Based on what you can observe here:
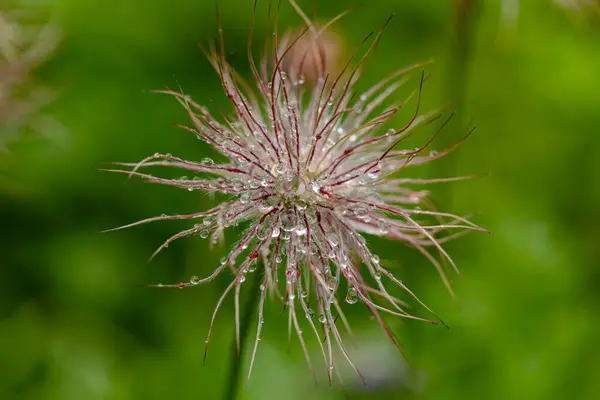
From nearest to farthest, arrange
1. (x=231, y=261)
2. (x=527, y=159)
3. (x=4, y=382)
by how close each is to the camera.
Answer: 1. (x=231, y=261)
2. (x=4, y=382)
3. (x=527, y=159)

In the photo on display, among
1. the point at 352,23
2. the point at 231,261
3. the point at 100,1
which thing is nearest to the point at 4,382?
the point at 231,261

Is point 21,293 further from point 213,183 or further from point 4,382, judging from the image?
point 213,183

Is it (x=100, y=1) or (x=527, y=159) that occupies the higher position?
(x=100, y=1)

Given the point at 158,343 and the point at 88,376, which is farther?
the point at 158,343

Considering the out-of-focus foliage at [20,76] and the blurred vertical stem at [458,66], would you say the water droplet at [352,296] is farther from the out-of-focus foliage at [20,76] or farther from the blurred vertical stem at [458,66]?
the out-of-focus foliage at [20,76]

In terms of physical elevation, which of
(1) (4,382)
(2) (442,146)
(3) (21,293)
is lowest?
(1) (4,382)

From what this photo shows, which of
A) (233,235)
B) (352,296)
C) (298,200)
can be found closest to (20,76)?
(233,235)

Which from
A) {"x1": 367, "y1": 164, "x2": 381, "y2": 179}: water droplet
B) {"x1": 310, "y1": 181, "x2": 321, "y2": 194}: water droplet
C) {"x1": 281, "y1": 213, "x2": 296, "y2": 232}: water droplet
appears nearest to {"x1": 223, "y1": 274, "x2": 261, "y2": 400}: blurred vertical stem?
{"x1": 281, "y1": 213, "x2": 296, "y2": 232}: water droplet
